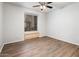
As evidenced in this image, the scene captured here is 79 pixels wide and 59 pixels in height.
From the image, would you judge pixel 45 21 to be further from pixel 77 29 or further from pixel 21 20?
pixel 77 29

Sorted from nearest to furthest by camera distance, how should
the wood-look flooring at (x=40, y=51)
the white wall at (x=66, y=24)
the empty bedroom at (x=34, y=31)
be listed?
the wood-look flooring at (x=40, y=51) → the empty bedroom at (x=34, y=31) → the white wall at (x=66, y=24)

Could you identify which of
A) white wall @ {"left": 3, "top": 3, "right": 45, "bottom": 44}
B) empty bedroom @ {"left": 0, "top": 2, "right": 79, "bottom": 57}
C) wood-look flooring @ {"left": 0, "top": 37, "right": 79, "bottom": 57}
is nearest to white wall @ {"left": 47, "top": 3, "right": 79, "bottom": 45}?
empty bedroom @ {"left": 0, "top": 2, "right": 79, "bottom": 57}

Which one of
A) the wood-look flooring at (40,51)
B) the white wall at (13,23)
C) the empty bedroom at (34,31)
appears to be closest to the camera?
the wood-look flooring at (40,51)

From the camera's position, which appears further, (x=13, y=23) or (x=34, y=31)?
(x=34, y=31)

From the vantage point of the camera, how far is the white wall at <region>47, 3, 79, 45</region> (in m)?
2.94

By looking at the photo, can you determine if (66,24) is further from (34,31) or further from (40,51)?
(34,31)

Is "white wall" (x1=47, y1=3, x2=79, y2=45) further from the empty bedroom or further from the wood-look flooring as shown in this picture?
the wood-look flooring

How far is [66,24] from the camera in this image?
3467 mm

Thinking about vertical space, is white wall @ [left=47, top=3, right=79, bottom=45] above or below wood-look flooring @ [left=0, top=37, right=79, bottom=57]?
above

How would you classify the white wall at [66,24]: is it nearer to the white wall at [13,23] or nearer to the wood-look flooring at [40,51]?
the wood-look flooring at [40,51]

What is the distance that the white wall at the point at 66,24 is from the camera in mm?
2936

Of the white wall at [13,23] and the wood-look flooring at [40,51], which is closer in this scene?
the wood-look flooring at [40,51]

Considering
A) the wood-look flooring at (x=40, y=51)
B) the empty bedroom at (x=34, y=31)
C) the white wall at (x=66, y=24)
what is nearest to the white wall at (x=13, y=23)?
the empty bedroom at (x=34, y=31)

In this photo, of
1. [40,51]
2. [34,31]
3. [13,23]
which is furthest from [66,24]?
[13,23]
